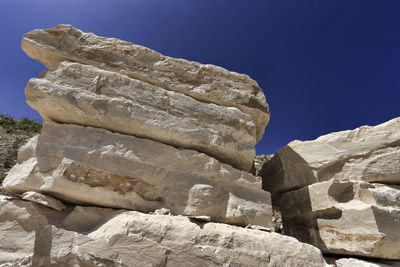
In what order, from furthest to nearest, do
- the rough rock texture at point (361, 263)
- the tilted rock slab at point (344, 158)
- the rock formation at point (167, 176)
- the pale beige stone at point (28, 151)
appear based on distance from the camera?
the tilted rock slab at point (344, 158) → the rough rock texture at point (361, 263) → the pale beige stone at point (28, 151) → the rock formation at point (167, 176)

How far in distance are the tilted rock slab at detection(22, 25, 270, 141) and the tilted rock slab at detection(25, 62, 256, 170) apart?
0.57 feet

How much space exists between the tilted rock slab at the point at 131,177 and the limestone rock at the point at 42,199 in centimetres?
6

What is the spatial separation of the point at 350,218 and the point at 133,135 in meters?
2.60

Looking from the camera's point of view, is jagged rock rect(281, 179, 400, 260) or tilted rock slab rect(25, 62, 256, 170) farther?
jagged rock rect(281, 179, 400, 260)

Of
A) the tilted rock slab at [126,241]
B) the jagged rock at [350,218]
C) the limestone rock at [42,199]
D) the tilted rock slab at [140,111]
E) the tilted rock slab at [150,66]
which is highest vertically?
the tilted rock slab at [150,66]

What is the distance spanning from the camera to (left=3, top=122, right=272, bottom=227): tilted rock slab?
2064mm

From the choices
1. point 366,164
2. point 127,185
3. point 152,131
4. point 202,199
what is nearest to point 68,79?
point 152,131

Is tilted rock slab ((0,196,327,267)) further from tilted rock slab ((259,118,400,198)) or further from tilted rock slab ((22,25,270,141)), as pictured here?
tilted rock slab ((22,25,270,141))

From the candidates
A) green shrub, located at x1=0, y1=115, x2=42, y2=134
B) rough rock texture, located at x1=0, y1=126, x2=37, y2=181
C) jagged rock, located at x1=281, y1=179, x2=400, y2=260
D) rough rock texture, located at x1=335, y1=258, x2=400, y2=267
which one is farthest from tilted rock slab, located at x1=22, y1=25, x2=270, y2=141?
green shrub, located at x1=0, y1=115, x2=42, y2=134

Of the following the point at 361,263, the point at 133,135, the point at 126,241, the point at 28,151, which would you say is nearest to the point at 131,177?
the point at 133,135

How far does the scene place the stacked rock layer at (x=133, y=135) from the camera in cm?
214

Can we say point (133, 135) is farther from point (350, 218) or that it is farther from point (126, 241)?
point (350, 218)

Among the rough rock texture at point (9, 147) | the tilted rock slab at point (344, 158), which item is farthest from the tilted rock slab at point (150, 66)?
the rough rock texture at point (9, 147)

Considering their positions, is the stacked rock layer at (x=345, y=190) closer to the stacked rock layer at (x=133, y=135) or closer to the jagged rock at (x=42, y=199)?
the stacked rock layer at (x=133, y=135)
